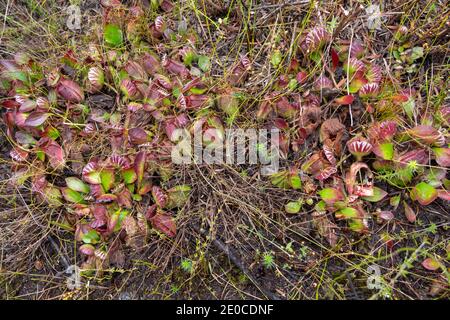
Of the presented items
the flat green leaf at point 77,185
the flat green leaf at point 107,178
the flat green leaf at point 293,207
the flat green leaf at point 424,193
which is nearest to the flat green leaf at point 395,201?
→ the flat green leaf at point 424,193

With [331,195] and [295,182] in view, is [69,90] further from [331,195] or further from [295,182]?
[331,195]

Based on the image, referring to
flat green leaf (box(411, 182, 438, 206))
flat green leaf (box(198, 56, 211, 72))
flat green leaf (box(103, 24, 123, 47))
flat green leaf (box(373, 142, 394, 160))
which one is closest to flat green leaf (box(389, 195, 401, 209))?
flat green leaf (box(411, 182, 438, 206))

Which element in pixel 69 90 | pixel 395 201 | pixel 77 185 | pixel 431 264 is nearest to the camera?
pixel 431 264

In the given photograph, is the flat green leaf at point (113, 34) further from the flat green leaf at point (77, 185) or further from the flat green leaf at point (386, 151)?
the flat green leaf at point (386, 151)

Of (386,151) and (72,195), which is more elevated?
(386,151)

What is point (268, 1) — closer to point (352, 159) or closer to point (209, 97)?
point (209, 97)

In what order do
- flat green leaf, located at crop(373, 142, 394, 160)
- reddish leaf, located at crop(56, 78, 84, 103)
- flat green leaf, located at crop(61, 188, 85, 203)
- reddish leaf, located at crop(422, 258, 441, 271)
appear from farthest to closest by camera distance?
reddish leaf, located at crop(56, 78, 84, 103)
flat green leaf, located at crop(61, 188, 85, 203)
flat green leaf, located at crop(373, 142, 394, 160)
reddish leaf, located at crop(422, 258, 441, 271)

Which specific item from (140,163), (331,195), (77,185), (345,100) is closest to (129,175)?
(140,163)

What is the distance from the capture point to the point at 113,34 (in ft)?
7.02

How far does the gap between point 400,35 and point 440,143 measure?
2.25ft

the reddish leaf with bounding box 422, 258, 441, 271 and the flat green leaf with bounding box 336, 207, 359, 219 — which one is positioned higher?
the flat green leaf with bounding box 336, 207, 359, 219

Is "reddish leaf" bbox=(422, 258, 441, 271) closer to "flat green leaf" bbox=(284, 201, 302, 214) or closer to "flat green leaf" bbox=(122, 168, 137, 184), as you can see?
"flat green leaf" bbox=(284, 201, 302, 214)

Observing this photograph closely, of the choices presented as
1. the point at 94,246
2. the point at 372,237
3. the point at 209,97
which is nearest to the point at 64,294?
the point at 94,246

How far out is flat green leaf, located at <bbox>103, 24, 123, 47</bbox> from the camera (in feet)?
6.99
